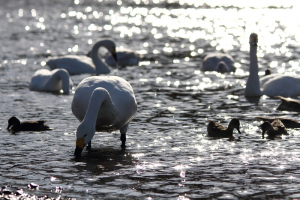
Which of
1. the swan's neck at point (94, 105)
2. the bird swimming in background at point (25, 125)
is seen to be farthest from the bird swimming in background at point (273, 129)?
the bird swimming in background at point (25, 125)

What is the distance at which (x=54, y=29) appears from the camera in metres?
37.8

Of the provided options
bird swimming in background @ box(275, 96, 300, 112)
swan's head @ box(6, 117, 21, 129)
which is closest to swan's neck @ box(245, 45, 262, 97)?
bird swimming in background @ box(275, 96, 300, 112)

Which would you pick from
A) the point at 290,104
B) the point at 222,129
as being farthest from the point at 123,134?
the point at 290,104

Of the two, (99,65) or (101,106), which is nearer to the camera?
(101,106)

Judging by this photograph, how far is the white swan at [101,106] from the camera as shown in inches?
349

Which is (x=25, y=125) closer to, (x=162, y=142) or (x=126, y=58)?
(x=162, y=142)

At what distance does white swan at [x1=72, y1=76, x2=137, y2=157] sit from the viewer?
888 centimetres

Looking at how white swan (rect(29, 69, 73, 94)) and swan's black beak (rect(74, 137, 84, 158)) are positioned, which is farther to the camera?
white swan (rect(29, 69, 73, 94))

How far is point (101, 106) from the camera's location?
9328mm

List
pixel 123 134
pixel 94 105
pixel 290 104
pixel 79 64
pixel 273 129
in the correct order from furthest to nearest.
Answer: pixel 79 64
pixel 290 104
pixel 273 129
pixel 123 134
pixel 94 105

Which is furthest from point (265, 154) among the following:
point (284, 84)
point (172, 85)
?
point (172, 85)

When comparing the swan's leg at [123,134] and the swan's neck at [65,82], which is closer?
the swan's leg at [123,134]

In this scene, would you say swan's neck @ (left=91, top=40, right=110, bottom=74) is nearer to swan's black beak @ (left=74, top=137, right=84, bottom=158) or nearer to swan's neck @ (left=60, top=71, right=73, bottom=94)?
swan's neck @ (left=60, top=71, right=73, bottom=94)

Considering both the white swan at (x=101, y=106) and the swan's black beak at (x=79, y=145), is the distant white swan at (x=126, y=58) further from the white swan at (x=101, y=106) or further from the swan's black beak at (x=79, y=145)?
the swan's black beak at (x=79, y=145)
